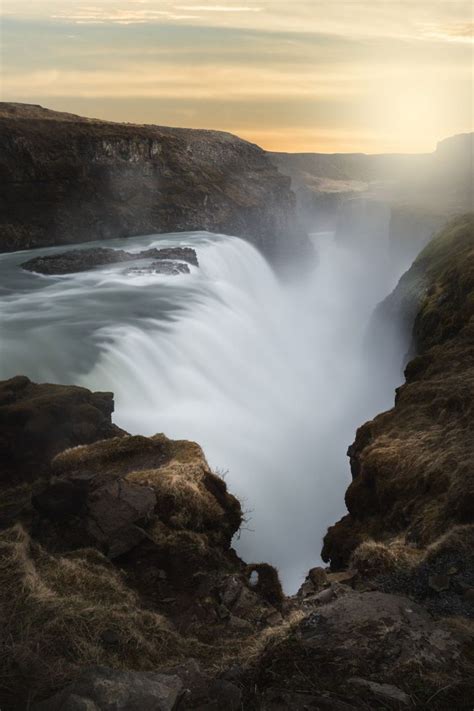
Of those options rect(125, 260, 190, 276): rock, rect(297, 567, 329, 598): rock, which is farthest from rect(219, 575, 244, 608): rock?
rect(125, 260, 190, 276): rock

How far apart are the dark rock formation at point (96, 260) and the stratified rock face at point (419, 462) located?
32068mm

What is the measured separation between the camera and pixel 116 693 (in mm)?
6570

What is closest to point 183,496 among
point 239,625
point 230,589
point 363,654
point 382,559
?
point 230,589

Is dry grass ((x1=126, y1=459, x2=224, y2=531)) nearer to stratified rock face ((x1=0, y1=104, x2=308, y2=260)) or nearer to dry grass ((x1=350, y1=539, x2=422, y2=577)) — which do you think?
dry grass ((x1=350, y1=539, x2=422, y2=577))

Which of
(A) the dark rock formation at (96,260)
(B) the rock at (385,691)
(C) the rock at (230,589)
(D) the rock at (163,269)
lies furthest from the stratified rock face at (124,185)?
(B) the rock at (385,691)

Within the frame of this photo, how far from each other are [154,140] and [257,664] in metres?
92.9

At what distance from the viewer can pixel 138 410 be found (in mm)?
23047

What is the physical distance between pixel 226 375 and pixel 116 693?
80.7 feet

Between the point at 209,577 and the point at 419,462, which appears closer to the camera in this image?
the point at 209,577

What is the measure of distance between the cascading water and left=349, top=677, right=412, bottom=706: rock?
9651 millimetres

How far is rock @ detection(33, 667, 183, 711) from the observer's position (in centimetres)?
633

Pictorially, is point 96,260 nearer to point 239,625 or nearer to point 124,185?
point 124,185

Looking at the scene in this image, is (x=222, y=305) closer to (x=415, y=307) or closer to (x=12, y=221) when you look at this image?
(x=415, y=307)

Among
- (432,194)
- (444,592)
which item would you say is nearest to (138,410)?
(444,592)
